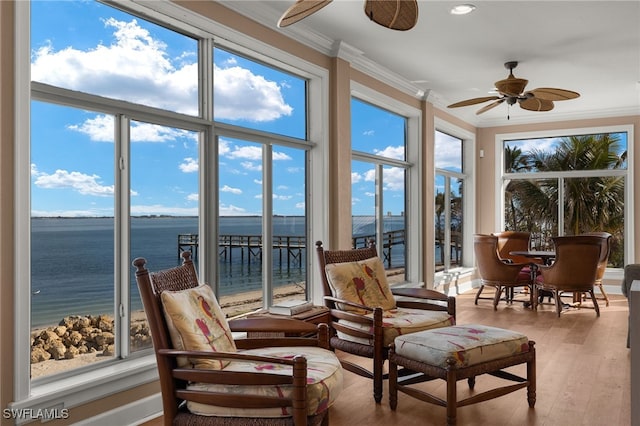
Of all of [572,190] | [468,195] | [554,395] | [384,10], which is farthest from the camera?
[468,195]

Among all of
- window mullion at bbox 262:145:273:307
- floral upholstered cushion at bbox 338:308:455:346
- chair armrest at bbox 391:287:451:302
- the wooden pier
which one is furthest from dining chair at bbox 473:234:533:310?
window mullion at bbox 262:145:273:307

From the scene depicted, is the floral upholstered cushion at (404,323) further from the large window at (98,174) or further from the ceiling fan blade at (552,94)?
the ceiling fan blade at (552,94)

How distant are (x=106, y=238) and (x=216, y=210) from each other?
0.87 m

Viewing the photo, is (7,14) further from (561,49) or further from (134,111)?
(561,49)

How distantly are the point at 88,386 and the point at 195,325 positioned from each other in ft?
2.84

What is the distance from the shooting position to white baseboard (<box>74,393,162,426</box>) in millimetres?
2842

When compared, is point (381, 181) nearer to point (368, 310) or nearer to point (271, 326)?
point (368, 310)

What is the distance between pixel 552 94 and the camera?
17.3 ft

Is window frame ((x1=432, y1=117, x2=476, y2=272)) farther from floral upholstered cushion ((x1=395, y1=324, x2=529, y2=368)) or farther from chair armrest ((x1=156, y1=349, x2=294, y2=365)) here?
chair armrest ((x1=156, y1=349, x2=294, y2=365))

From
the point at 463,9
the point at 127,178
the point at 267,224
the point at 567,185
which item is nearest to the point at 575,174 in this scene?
the point at 567,185

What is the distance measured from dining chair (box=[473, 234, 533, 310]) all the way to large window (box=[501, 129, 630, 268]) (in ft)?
6.52

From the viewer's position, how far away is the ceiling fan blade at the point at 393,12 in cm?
256

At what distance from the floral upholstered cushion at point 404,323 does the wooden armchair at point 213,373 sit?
0.94 metres

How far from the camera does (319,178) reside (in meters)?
4.94
